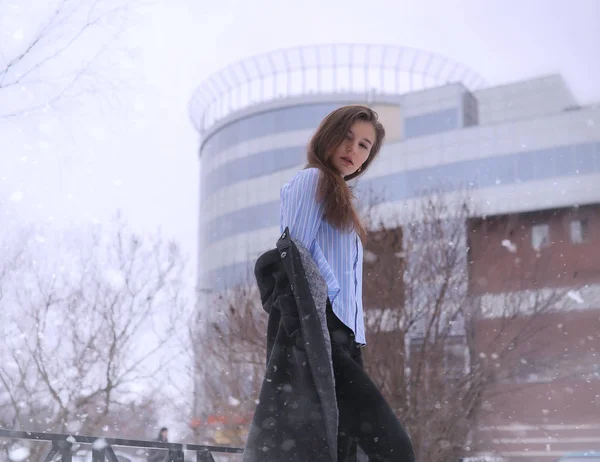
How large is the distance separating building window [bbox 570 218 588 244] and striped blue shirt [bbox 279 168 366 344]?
25416 millimetres

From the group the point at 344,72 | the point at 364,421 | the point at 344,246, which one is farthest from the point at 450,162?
the point at 364,421

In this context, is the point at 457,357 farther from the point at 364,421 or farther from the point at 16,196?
the point at 364,421

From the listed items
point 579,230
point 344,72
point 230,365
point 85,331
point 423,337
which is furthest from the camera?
point 344,72

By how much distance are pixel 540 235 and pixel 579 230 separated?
1.60 m

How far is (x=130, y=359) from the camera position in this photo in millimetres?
11570

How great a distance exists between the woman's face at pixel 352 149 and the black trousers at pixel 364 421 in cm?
56

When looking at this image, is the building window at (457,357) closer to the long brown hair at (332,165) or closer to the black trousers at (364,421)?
the long brown hair at (332,165)

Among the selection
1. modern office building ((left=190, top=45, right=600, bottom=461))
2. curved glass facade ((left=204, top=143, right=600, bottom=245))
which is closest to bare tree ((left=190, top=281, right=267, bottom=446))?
modern office building ((left=190, top=45, right=600, bottom=461))

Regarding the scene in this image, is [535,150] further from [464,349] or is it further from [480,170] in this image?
[464,349]

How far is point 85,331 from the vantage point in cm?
1123

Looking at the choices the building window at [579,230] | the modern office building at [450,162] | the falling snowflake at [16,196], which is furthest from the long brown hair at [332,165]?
the building window at [579,230]

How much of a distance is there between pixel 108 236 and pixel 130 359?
9.10 feet

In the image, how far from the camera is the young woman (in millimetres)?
1774

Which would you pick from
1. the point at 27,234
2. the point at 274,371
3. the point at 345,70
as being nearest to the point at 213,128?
the point at 345,70
